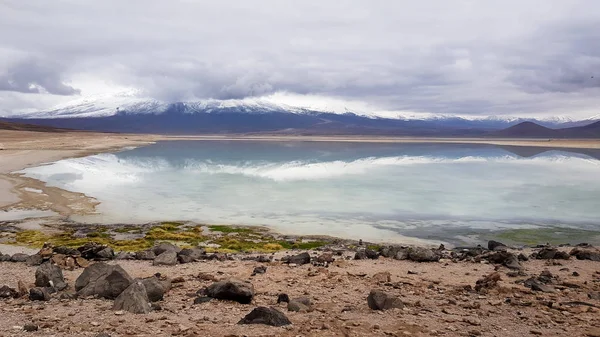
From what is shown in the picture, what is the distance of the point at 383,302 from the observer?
8.88 metres

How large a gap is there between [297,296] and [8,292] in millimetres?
5424

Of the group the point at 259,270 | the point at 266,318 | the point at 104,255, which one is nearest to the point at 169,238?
the point at 104,255

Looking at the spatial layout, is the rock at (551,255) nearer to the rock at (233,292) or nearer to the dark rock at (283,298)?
the dark rock at (283,298)

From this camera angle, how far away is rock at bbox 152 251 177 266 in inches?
487

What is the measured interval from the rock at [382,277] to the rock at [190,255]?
464 cm

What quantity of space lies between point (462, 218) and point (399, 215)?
2.76 metres

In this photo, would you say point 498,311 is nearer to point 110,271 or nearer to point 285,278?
point 285,278

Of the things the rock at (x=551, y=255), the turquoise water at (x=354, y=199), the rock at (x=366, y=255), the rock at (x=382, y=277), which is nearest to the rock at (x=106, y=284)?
the rock at (x=382, y=277)

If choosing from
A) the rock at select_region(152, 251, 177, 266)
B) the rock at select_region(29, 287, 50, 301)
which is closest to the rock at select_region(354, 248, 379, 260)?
the rock at select_region(152, 251, 177, 266)

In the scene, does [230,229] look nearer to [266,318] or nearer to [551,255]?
[551,255]

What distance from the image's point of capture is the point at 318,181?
120 ft

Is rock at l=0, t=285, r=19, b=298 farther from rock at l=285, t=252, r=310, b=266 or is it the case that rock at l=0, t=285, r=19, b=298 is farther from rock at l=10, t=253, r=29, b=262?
rock at l=285, t=252, r=310, b=266

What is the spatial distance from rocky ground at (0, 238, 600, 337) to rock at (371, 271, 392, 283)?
0.02m

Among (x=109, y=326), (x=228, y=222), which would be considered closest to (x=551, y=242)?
(x=228, y=222)
